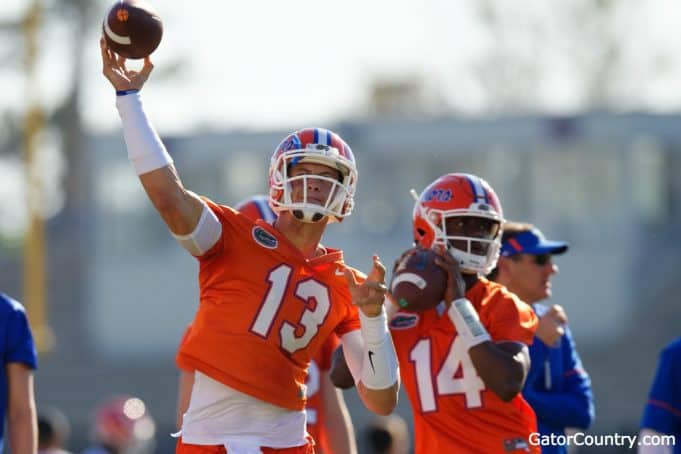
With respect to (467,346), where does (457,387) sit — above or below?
below

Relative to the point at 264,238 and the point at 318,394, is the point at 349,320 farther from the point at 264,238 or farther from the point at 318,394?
the point at 318,394

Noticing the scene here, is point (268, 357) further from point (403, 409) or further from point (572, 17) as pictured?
point (572, 17)

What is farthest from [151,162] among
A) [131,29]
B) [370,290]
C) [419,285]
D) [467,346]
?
[467,346]

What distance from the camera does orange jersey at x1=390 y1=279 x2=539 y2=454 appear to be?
512 centimetres

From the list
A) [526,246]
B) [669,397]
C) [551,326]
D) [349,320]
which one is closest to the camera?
[349,320]

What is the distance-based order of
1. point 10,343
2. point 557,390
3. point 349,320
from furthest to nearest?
point 557,390, point 10,343, point 349,320

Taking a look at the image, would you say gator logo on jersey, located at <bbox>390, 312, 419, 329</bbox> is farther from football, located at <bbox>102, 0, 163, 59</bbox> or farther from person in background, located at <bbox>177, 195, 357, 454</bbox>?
football, located at <bbox>102, 0, 163, 59</bbox>

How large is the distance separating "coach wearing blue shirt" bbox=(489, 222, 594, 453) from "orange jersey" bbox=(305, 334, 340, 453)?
31.8 inches

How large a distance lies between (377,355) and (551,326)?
1.32 metres

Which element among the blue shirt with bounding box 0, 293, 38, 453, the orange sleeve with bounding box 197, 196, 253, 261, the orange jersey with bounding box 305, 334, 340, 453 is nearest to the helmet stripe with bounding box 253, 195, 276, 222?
the orange jersey with bounding box 305, 334, 340, 453

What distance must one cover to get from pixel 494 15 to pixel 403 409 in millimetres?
14705

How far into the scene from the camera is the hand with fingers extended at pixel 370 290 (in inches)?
178

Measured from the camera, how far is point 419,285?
16.7 ft

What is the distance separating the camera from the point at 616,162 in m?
23.2
